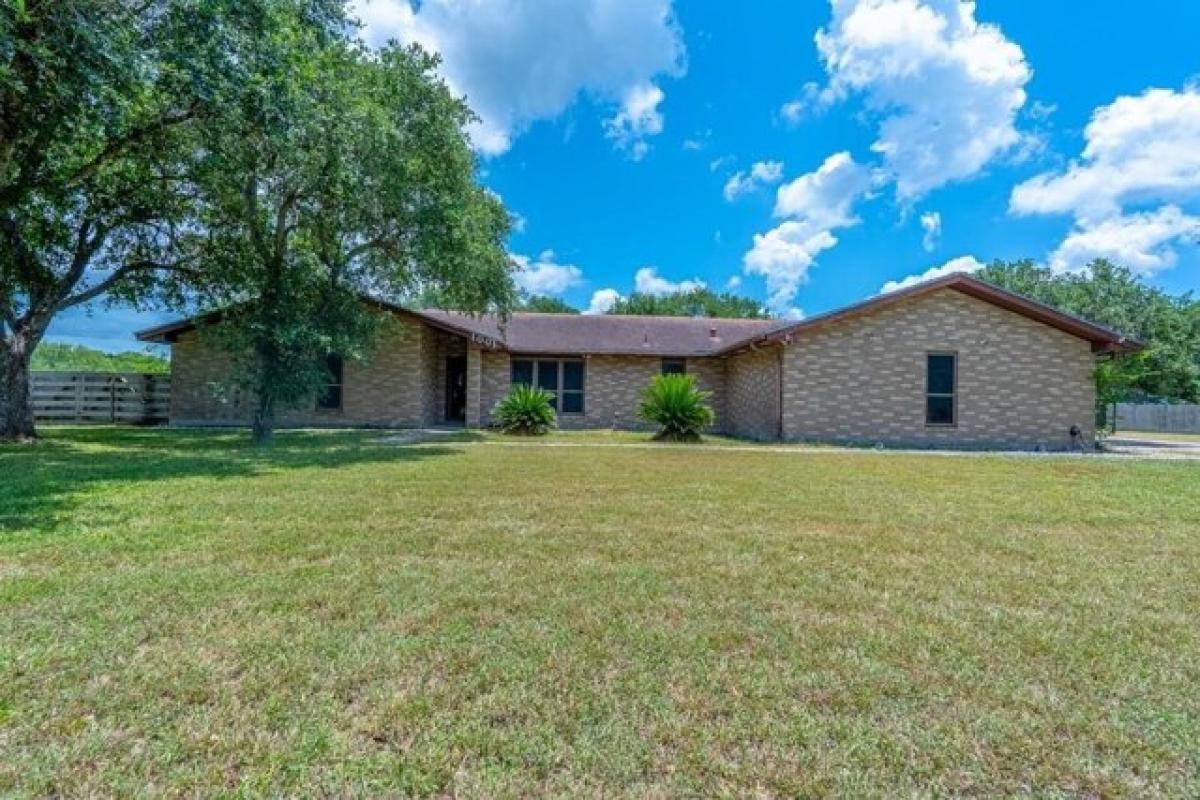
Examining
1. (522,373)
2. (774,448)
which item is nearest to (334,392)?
(522,373)

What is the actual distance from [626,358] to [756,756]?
18.9 metres

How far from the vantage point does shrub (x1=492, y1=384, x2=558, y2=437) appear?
16562mm

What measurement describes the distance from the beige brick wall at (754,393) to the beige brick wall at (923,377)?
0.69m

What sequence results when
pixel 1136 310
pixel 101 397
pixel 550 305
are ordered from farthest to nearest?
pixel 550 305 → pixel 1136 310 → pixel 101 397

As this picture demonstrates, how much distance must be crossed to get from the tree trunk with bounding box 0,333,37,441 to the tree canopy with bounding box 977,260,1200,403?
2887 cm

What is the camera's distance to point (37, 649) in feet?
9.52

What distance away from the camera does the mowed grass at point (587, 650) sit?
7.02 ft

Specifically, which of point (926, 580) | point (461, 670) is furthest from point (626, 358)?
point (461, 670)

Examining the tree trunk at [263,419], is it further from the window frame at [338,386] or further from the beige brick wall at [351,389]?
the window frame at [338,386]

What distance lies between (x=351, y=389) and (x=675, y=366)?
10315 millimetres

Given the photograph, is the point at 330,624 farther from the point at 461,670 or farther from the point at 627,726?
the point at 627,726

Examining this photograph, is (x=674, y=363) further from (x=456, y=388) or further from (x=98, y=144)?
(x=98, y=144)

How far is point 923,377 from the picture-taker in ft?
52.5

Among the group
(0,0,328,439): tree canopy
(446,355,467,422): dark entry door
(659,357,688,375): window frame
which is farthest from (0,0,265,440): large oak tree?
(659,357,688,375): window frame
